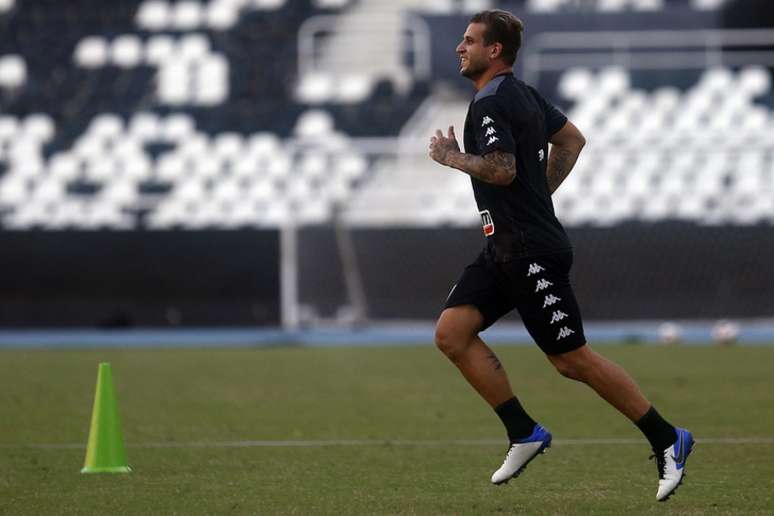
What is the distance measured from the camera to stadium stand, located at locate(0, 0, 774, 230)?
1991 centimetres

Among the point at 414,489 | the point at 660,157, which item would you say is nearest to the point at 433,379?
the point at 414,489

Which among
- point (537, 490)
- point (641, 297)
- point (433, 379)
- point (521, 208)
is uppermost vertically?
point (521, 208)

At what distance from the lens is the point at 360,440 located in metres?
8.11

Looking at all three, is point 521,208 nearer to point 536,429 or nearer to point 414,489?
point 536,429

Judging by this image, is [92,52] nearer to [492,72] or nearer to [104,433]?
[104,433]

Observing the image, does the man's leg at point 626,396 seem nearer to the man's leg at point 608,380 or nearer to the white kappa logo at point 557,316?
the man's leg at point 608,380

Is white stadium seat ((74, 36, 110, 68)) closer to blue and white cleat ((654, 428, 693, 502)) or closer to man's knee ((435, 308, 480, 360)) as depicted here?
man's knee ((435, 308, 480, 360))

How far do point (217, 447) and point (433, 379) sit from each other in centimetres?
475

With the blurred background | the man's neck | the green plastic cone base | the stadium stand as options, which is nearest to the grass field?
the green plastic cone base

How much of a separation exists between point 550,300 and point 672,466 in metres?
0.78

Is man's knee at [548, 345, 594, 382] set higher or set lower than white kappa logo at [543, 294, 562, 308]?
lower

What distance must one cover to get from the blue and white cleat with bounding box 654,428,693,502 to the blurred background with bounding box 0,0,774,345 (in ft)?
39.1

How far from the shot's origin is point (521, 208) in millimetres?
5793

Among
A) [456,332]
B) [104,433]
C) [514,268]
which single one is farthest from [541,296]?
[104,433]
